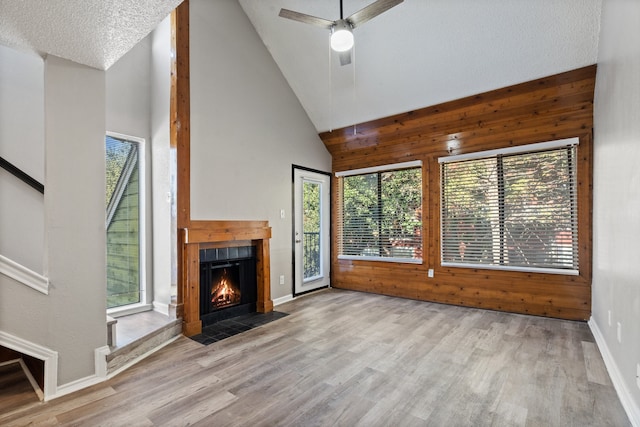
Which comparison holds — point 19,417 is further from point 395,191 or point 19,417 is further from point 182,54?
point 395,191

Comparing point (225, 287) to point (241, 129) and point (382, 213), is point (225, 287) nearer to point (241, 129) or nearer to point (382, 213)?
point (241, 129)

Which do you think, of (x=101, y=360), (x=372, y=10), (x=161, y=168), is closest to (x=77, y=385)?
(x=101, y=360)

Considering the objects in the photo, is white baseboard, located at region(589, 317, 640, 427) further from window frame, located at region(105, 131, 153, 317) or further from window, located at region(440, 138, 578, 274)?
window frame, located at region(105, 131, 153, 317)

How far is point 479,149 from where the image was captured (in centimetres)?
441

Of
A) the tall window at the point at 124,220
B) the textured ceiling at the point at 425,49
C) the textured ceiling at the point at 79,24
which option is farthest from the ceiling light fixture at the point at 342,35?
the tall window at the point at 124,220

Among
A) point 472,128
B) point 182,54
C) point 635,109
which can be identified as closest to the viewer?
point 635,109

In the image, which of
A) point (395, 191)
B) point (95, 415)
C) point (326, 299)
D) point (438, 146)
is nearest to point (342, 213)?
point (395, 191)

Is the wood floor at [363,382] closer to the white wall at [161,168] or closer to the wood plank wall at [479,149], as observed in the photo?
the wood plank wall at [479,149]

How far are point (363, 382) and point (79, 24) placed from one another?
3114 mm

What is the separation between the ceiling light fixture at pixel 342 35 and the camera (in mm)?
2758

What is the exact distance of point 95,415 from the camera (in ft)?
6.45

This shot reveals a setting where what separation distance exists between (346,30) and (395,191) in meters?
2.97

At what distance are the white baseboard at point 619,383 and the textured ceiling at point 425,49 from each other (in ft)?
9.64

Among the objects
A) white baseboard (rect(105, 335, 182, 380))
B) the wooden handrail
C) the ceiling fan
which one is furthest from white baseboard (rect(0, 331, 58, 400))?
the ceiling fan
